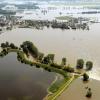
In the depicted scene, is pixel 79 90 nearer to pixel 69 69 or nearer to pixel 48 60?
pixel 69 69

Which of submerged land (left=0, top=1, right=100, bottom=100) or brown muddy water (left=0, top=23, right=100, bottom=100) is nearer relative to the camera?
submerged land (left=0, top=1, right=100, bottom=100)

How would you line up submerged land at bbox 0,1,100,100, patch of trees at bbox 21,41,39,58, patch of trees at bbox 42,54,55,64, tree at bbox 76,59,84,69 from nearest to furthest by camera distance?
submerged land at bbox 0,1,100,100
tree at bbox 76,59,84,69
patch of trees at bbox 42,54,55,64
patch of trees at bbox 21,41,39,58

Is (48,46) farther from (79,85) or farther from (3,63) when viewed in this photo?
(79,85)

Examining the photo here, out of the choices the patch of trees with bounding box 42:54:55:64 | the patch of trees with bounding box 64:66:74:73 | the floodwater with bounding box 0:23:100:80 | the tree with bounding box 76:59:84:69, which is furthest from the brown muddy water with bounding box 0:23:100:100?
the patch of trees with bounding box 64:66:74:73

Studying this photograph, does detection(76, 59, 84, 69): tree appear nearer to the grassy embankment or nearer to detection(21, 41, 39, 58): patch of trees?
the grassy embankment

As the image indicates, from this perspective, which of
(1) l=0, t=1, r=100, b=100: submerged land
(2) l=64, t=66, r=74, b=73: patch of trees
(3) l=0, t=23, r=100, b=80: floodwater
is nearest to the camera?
(1) l=0, t=1, r=100, b=100: submerged land

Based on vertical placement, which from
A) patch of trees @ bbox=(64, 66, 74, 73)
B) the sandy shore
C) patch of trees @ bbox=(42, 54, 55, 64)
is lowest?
the sandy shore
